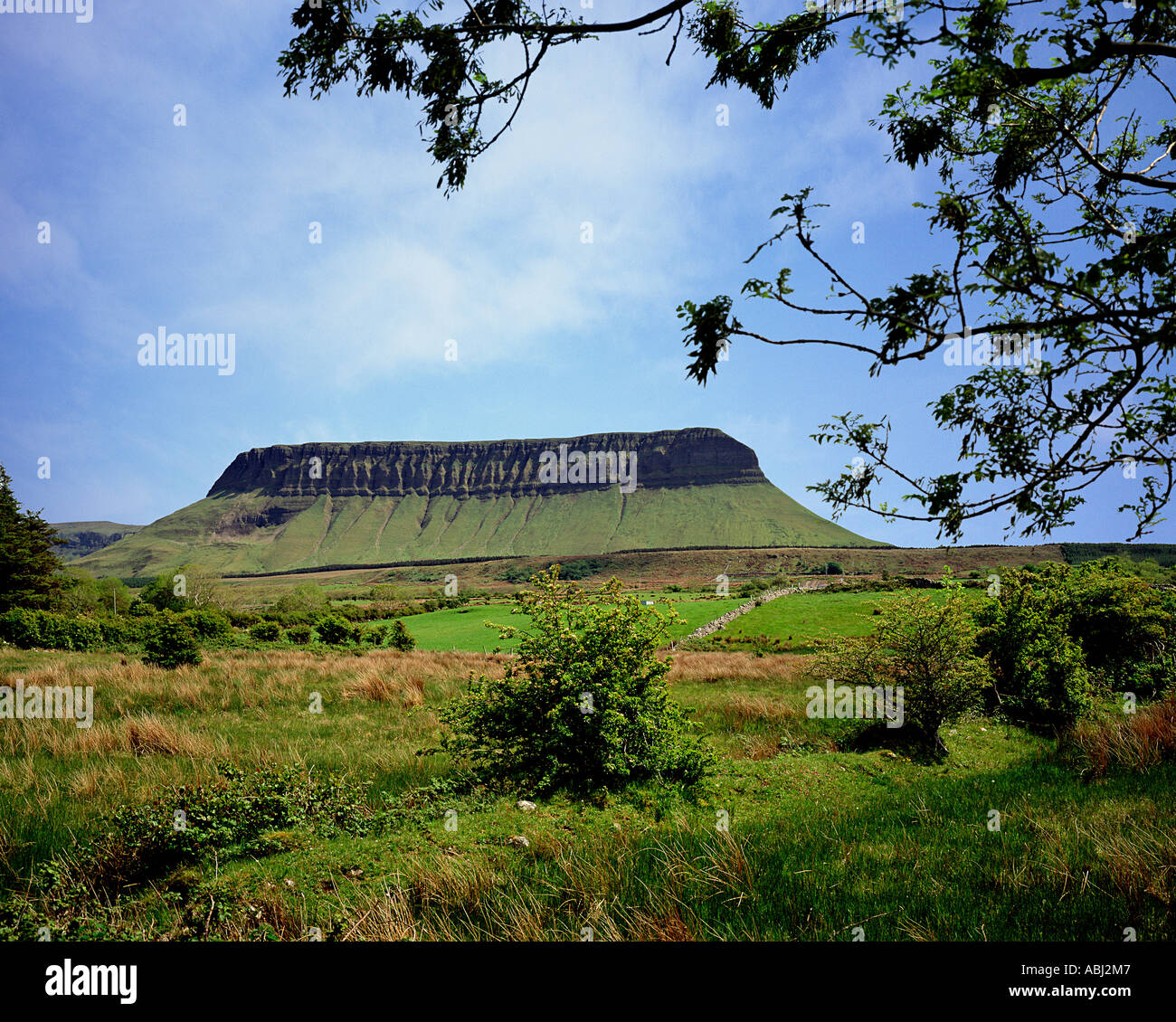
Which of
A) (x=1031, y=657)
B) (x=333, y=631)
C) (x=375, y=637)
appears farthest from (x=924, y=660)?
(x=375, y=637)

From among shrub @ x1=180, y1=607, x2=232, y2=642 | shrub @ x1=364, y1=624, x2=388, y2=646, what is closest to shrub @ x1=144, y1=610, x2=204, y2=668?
shrub @ x1=180, y1=607, x2=232, y2=642

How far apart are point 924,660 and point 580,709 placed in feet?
25.3

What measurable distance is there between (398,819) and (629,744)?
288cm

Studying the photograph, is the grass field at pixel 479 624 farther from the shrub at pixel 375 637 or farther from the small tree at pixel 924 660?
the small tree at pixel 924 660

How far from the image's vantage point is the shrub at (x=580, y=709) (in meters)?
7.02

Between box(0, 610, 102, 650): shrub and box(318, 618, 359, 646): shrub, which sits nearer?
box(0, 610, 102, 650): shrub

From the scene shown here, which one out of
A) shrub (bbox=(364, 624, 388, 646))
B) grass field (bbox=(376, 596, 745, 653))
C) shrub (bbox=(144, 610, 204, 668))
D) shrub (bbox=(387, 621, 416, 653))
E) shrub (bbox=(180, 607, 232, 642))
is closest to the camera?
shrub (bbox=(144, 610, 204, 668))

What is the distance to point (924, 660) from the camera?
11.0 meters

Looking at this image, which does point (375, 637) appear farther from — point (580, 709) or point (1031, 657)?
point (1031, 657)

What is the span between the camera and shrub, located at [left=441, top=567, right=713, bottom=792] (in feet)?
23.0

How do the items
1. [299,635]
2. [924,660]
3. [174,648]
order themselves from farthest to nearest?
[299,635] → [174,648] → [924,660]

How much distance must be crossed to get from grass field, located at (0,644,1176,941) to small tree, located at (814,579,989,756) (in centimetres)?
119

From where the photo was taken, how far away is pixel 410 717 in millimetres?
13109

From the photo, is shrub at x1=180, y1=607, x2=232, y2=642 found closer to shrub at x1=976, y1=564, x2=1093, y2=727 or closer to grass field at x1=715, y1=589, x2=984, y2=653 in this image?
grass field at x1=715, y1=589, x2=984, y2=653
